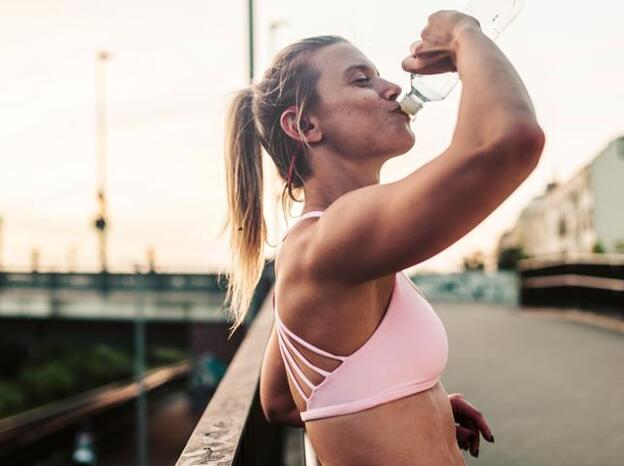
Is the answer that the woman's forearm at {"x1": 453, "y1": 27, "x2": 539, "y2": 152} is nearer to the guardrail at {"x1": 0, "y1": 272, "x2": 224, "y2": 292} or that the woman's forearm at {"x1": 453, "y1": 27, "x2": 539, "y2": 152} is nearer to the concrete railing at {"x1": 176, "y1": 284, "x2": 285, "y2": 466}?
the concrete railing at {"x1": 176, "y1": 284, "x2": 285, "y2": 466}

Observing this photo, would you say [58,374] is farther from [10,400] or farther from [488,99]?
[488,99]

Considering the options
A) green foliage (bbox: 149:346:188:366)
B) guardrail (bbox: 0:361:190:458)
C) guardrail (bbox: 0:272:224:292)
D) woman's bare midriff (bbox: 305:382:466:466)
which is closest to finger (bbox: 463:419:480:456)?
woman's bare midriff (bbox: 305:382:466:466)

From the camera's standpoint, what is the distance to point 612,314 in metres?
14.1

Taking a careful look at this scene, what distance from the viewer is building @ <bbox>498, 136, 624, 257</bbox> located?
59.9m

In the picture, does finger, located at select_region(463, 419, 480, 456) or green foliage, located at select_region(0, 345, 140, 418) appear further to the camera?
green foliage, located at select_region(0, 345, 140, 418)

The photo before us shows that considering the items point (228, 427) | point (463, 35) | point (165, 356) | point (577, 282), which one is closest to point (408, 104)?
point (463, 35)

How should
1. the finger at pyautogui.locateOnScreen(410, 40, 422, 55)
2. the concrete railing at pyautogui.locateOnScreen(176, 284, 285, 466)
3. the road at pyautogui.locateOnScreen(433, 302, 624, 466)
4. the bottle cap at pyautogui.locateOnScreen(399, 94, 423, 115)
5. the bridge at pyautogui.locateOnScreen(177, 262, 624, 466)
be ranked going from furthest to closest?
the road at pyautogui.locateOnScreen(433, 302, 624, 466), the bridge at pyautogui.locateOnScreen(177, 262, 624, 466), the concrete railing at pyautogui.locateOnScreen(176, 284, 285, 466), the bottle cap at pyautogui.locateOnScreen(399, 94, 423, 115), the finger at pyautogui.locateOnScreen(410, 40, 422, 55)

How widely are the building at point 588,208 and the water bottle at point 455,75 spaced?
45547mm

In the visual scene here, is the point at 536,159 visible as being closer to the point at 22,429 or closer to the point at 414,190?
the point at 414,190

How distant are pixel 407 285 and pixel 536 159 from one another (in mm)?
517

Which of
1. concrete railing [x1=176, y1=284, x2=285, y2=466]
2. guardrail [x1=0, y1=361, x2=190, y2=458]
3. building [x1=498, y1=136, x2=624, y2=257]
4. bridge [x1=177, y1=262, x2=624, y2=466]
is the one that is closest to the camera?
concrete railing [x1=176, y1=284, x2=285, y2=466]

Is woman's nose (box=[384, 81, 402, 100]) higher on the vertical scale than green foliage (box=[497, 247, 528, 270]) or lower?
higher

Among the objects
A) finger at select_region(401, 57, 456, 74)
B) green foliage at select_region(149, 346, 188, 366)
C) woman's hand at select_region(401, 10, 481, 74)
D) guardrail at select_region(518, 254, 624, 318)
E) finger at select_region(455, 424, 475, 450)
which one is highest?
woman's hand at select_region(401, 10, 481, 74)

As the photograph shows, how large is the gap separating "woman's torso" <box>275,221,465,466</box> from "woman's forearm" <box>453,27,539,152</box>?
0.38m
